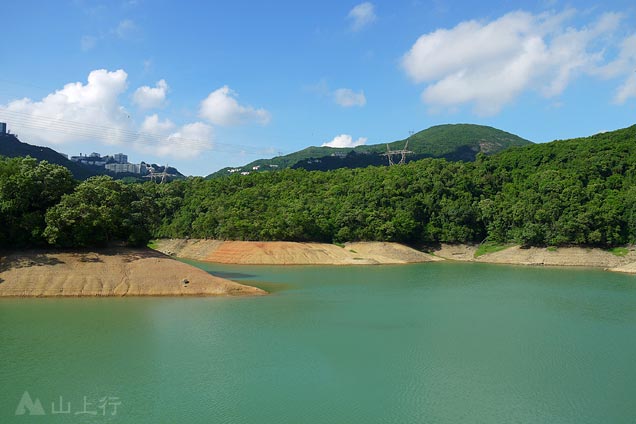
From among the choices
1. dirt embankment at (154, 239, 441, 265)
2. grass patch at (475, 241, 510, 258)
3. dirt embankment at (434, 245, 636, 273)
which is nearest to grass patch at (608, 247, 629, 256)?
dirt embankment at (434, 245, 636, 273)

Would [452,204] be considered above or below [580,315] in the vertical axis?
above

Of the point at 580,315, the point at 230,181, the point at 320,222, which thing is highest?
the point at 230,181

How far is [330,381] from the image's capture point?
1805 centimetres

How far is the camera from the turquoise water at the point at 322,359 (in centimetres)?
1563

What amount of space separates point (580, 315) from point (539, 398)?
1636 cm

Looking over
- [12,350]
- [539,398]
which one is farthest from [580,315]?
[12,350]

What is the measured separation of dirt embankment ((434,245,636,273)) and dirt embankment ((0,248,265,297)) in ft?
141

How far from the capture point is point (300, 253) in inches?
2490

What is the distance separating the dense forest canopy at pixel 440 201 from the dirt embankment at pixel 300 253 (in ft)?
7.15

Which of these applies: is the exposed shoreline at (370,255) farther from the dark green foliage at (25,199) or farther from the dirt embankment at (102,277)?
the dark green foliage at (25,199)

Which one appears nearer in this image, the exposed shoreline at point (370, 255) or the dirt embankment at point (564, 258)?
the dirt embankment at point (564, 258)

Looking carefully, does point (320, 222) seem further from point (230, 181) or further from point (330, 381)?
point (330, 381)

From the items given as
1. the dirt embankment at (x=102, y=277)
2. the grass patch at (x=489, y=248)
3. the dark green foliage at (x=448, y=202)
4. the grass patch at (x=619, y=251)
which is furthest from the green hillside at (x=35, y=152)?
the grass patch at (x=619, y=251)

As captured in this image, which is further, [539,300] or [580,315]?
[539,300]
